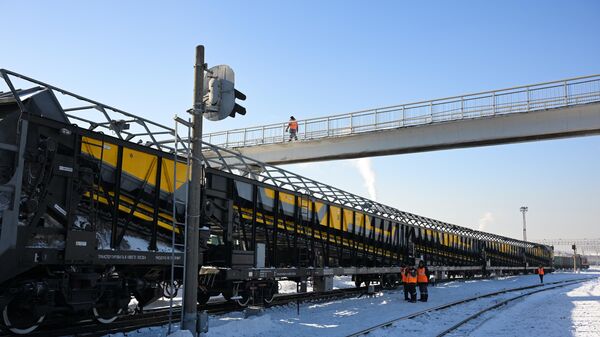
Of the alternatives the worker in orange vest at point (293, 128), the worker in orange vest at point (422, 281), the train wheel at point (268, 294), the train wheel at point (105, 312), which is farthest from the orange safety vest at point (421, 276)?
the worker in orange vest at point (293, 128)

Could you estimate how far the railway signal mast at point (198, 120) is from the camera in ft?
26.1

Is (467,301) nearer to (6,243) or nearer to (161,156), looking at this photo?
Result: (161,156)

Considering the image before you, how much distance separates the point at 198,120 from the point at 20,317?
4.25m

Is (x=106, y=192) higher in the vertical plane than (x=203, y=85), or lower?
lower

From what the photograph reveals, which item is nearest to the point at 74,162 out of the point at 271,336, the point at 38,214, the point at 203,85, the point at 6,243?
the point at 38,214

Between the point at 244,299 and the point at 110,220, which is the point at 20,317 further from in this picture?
the point at 244,299

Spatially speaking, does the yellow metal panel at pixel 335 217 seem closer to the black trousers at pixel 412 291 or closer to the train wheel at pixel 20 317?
the black trousers at pixel 412 291

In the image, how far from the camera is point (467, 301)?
17828 millimetres

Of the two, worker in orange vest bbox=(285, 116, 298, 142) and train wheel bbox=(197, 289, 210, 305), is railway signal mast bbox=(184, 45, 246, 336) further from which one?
worker in orange vest bbox=(285, 116, 298, 142)

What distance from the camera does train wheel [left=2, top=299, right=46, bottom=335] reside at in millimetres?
7785

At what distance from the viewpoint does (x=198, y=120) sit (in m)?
8.22

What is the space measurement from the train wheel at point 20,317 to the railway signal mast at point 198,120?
7.92 ft

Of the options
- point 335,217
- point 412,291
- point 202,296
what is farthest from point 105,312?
point 412,291

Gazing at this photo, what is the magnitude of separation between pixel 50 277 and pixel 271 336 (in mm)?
4140
